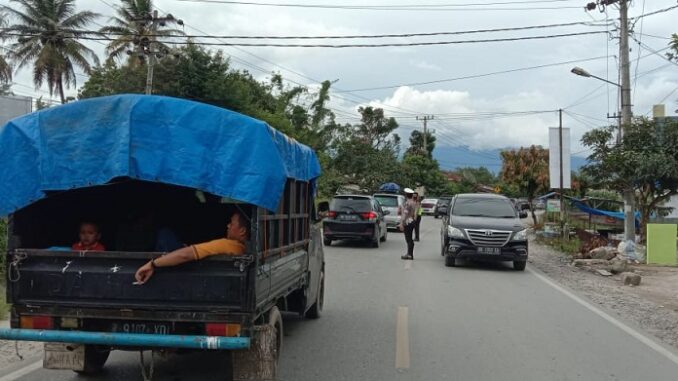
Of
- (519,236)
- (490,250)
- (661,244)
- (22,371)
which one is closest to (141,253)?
(22,371)

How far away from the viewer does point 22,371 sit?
621 cm

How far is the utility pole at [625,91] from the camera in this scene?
20031 mm

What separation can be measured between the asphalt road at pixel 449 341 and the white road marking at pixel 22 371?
0.20 feet

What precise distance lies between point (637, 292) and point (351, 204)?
9.83 meters

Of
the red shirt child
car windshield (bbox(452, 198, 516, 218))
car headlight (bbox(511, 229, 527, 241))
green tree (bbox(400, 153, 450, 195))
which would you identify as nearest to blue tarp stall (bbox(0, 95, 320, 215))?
the red shirt child

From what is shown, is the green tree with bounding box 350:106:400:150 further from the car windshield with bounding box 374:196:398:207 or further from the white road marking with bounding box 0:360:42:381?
the white road marking with bounding box 0:360:42:381

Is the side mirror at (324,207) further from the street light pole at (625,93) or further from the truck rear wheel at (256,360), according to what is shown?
the street light pole at (625,93)

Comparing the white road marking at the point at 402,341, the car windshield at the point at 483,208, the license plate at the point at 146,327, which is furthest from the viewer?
the car windshield at the point at 483,208

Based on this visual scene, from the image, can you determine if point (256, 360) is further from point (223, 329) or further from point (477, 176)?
point (477, 176)

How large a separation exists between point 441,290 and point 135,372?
274 inches

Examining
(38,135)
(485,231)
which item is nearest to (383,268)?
(485,231)

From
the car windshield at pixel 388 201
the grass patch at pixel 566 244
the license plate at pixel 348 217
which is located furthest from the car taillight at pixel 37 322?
the car windshield at pixel 388 201

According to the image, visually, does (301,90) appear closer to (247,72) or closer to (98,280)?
(247,72)

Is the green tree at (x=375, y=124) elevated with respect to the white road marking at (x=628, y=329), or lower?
elevated
